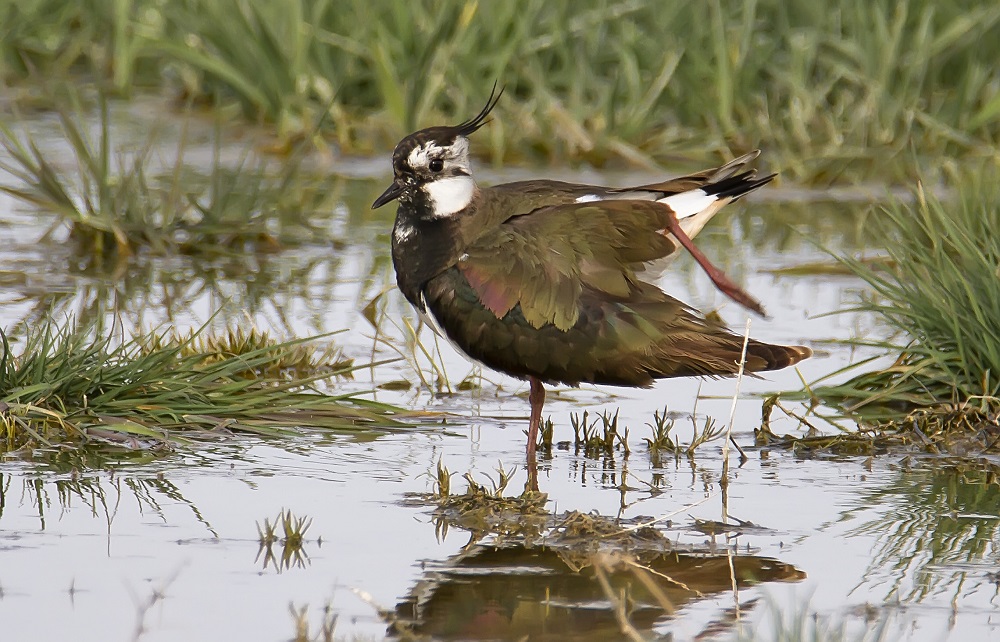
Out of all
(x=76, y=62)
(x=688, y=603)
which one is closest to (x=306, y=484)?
(x=688, y=603)

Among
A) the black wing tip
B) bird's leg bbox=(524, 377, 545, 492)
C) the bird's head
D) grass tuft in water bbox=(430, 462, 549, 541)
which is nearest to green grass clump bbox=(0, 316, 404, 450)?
bird's leg bbox=(524, 377, 545, 492)

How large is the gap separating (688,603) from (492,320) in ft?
4.98

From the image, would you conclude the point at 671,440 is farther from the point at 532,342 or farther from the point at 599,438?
the point at 532,342

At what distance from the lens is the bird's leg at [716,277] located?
519 cm

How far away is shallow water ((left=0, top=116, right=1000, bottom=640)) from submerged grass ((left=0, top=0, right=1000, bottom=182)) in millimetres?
3633

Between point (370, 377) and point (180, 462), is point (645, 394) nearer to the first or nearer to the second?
point (370, 377)

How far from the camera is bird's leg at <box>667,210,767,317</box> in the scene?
17.0 ft

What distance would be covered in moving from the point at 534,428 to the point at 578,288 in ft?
1.55

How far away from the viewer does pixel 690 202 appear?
545 cm

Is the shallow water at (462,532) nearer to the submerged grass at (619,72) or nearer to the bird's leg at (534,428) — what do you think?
the bird's leg at (534,428)

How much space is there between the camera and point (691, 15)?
11492 millimetres

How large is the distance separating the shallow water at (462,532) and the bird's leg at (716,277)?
1.77 feet

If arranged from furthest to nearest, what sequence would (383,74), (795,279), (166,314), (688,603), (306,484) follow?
(383,74) < (795,279) < (166,314) < (306,484) < (688,603)

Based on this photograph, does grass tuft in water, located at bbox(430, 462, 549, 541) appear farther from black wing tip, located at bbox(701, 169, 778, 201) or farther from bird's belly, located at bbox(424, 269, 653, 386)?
black wing tip, located at bbox(701, 169, 778, 201)
